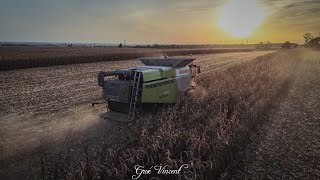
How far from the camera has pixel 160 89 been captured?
31.6 ft

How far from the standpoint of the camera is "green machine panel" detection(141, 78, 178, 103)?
902 cm

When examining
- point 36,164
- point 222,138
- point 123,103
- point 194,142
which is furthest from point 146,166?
point 123,103

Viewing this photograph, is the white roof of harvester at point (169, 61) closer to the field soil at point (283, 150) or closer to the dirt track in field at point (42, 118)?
the dirt track in field at point (42, 118)

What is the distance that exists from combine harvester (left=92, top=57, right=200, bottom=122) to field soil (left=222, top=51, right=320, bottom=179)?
3.38 metres

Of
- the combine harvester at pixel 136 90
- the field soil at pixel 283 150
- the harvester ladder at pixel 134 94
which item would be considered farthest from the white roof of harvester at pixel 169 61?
the field soil at pixel 283 150

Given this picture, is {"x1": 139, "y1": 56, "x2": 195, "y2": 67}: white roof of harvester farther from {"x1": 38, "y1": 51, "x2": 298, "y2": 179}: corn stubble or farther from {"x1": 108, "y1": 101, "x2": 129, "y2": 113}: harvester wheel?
{"x1": 108, "y1": 101, "x2": 129, "y2": 113}: harvester wheel

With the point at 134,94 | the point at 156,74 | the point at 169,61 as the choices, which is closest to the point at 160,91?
the point at 156,74

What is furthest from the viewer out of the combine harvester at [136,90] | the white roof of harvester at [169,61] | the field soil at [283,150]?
the white roof of harvester at [169,61]

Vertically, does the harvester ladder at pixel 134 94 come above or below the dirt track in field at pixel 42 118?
above

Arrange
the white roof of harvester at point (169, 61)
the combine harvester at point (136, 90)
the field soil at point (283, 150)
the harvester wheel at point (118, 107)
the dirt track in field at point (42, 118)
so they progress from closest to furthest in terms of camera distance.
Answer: the field soil at point (283, 150) < the dirt track in field at point (42, 118) < the combine harvester at point (136, 90) < the harvester wheel at point (118, 107) < the white roof of harvester at point (169, 61)

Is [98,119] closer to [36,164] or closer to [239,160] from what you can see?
[36,164]

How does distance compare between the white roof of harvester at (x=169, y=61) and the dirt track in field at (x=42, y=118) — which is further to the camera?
the white roof of harvester at (x=169, y=61)

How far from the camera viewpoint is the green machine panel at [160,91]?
9.02m

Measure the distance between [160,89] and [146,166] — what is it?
15.0ft
